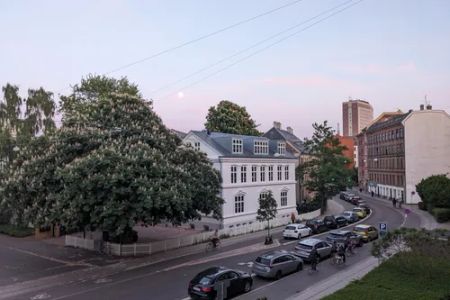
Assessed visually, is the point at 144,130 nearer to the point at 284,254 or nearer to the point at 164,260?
the point at 164,260

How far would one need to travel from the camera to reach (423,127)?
217 ft

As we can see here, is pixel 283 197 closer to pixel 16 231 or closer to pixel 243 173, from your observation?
pixel 243 173

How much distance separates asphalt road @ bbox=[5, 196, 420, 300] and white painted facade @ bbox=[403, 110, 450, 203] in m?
Result: 39.0

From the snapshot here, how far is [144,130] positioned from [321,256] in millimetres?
14801

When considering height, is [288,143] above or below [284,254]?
above

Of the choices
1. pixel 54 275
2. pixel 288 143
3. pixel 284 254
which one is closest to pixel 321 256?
pixel 284 254

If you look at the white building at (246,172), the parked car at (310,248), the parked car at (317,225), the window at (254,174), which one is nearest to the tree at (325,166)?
the white building at (246,172)

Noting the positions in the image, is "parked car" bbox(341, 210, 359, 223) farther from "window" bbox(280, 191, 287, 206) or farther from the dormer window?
the dormer window

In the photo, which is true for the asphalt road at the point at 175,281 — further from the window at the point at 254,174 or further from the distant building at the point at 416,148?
the distant building at the point at 416,148

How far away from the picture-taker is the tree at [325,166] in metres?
53.7

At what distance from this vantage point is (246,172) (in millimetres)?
45656

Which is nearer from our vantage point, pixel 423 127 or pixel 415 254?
pixel 415 254

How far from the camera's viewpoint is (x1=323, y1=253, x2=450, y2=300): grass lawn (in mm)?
17516

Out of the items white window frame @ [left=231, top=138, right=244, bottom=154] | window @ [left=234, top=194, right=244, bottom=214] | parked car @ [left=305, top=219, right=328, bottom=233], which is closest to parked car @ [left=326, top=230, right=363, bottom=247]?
parked car @ [left=305, top=219, right=328, bottom=233]
